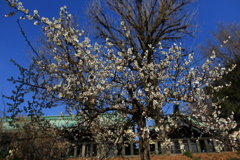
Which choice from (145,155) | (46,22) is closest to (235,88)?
(145,155)

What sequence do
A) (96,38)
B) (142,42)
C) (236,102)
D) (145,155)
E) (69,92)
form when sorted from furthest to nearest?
(236,102) → (96,38) → (142,42) → (145,155) → (69,92)

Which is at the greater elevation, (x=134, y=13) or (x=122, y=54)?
(x=134, y=13)

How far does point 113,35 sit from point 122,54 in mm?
4601

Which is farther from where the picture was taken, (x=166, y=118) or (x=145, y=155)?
(x=145, y=155)

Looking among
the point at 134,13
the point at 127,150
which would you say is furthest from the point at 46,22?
the point at 127,150

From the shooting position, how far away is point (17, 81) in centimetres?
367

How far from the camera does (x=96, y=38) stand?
30.8 ft

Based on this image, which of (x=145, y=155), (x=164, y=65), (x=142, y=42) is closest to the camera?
(x=145, y=155)

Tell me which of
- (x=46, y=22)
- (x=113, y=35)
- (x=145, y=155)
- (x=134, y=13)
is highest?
(x=134, y=13)

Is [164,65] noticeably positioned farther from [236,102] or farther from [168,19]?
[236,102]

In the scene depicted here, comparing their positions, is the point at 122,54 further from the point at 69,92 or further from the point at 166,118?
the point at 166,118

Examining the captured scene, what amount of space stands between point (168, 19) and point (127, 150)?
8.37 meters

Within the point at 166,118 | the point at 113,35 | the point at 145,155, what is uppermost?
the point at 113,35

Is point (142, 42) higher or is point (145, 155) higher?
point (142, 42)
